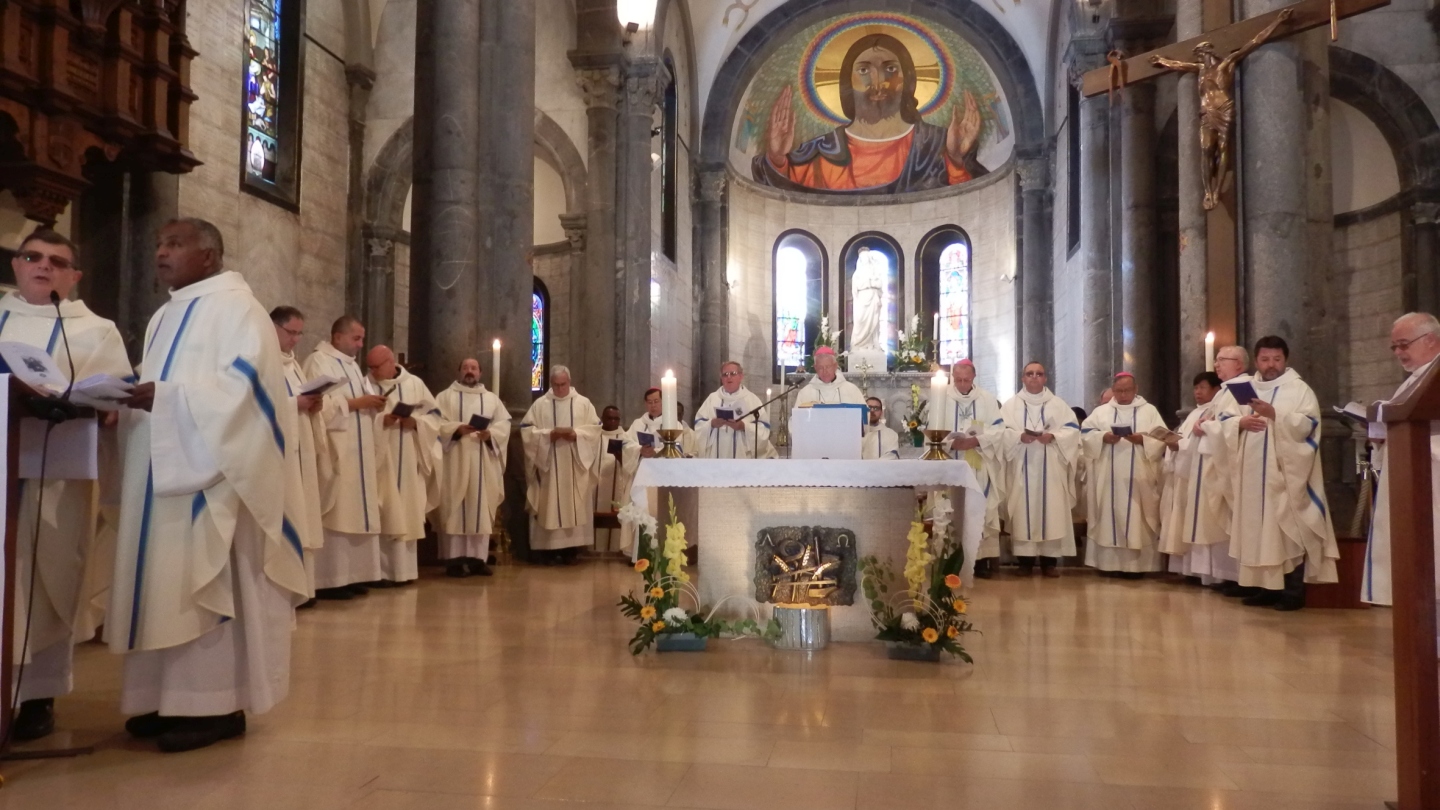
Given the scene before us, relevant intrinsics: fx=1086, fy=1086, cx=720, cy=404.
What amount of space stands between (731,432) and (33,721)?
7.08 metres

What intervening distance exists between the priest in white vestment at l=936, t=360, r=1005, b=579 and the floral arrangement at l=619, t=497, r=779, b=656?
3.74 meters

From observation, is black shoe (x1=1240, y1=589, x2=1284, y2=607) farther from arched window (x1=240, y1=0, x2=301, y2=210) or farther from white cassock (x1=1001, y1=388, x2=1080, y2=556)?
arched window (x1=240, y1=0, x2=301, y2=210)

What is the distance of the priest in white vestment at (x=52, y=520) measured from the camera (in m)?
3.73

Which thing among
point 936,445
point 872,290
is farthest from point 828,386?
point 872,290

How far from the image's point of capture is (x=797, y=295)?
24.5m

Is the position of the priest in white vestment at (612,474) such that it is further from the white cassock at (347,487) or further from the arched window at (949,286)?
the arched window at (949,286)

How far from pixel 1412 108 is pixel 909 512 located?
34.6ft

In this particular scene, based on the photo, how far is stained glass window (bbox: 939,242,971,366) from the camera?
23.6m

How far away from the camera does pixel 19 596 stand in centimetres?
366

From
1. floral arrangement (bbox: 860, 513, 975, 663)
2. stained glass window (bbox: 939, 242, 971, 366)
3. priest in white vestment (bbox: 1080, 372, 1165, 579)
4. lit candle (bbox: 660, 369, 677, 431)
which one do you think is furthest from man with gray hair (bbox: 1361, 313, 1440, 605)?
stained glass window (bbox: 939, 242, 971, 366)

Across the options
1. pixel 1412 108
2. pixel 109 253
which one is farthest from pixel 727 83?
pixel 109 253

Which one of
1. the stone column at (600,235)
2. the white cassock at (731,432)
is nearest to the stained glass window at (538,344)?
the stone column at (600,235)

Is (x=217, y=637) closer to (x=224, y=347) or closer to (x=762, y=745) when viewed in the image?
(x=224, y=347)

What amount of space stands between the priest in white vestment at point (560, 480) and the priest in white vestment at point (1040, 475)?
12.9 ft
